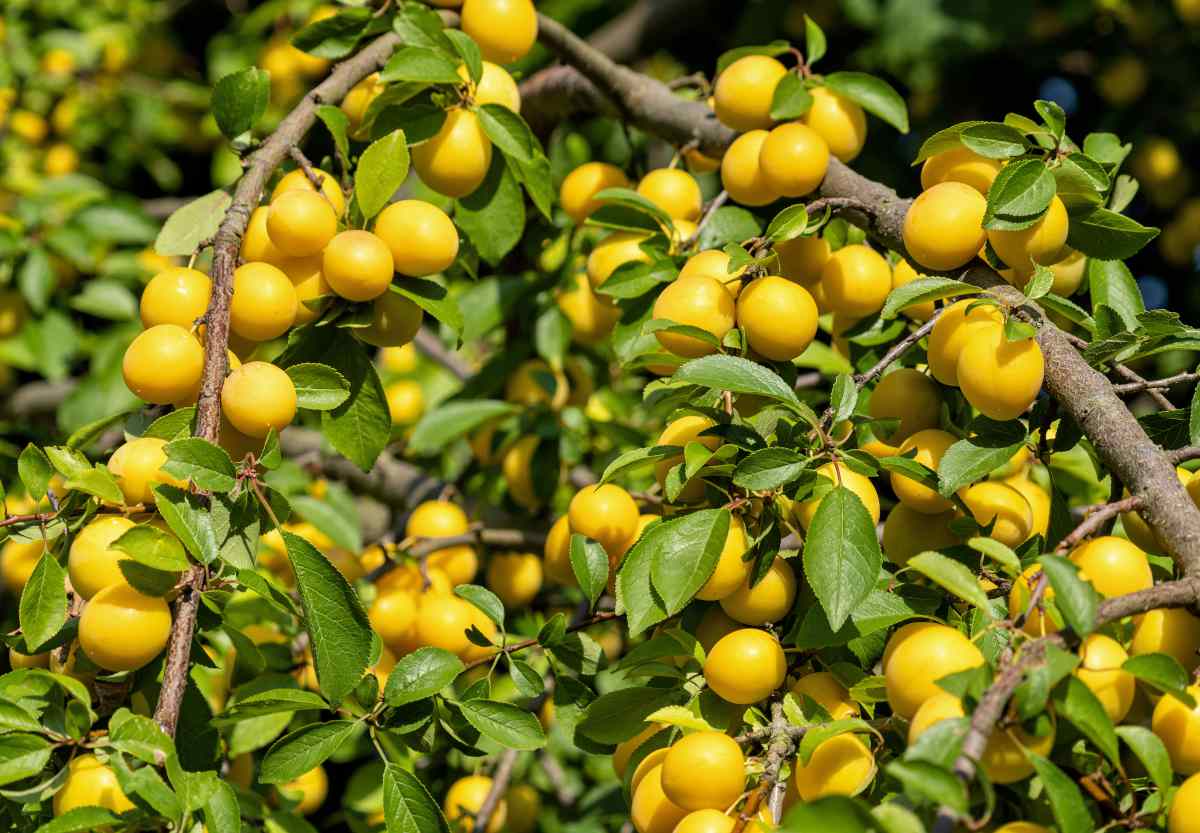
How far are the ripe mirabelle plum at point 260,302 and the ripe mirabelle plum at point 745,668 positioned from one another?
1.55ft

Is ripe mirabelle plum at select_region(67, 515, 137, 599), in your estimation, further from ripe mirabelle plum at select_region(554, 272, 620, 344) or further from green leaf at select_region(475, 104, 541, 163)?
ripe mirabelle plum at select_region(554, 272, 620, 344)

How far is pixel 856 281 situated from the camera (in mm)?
1152

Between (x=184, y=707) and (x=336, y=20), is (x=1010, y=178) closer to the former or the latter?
(x=336, y=20)

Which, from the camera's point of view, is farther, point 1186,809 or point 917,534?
point 917,534

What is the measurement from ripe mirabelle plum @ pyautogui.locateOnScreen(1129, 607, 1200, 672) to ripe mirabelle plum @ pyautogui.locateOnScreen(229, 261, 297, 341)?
0.73m

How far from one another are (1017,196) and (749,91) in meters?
0.42

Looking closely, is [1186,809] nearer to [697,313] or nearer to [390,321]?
[697,313]

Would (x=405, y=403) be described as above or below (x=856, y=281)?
below

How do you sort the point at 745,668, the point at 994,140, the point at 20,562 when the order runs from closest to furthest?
the point at 745,668 → the point at 994,140 → the point at 20,562

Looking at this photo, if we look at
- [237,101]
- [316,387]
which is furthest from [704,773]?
[237,101]

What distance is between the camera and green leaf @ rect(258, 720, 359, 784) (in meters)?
0.92

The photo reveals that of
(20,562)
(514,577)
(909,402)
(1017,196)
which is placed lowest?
(514,577)

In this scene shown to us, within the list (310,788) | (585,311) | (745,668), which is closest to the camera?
(745,668)

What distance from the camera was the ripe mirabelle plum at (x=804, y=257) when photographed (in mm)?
1195
